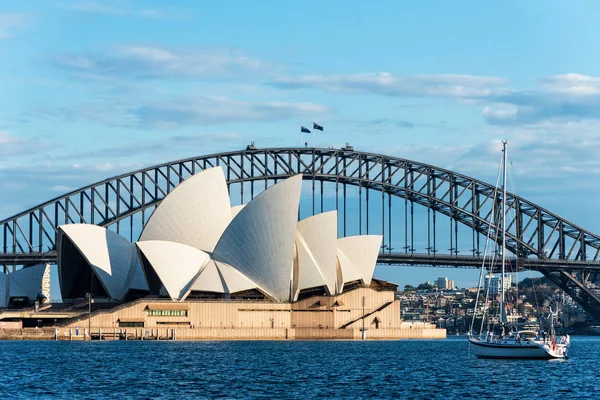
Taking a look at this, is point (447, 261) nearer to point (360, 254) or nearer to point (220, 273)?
point (360, 254)

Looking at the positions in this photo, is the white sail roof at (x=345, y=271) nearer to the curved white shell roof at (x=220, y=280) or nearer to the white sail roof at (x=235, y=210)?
the white sail roof at (x=235, y=210)

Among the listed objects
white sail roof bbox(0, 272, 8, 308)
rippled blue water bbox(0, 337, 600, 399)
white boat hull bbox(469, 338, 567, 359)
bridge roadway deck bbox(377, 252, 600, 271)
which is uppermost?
bridge roadway deck bbox(377, 252, 600, 271)

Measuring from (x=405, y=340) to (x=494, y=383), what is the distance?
227 ft

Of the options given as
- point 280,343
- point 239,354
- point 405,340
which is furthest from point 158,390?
point 405,340

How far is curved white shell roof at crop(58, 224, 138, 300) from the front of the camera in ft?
356

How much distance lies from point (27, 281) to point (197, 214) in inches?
969

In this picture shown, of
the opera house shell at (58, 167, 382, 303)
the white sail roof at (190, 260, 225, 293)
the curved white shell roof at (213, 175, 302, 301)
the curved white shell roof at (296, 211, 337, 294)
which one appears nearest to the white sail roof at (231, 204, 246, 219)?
the opera house shell at (58, 167, 382, 303)

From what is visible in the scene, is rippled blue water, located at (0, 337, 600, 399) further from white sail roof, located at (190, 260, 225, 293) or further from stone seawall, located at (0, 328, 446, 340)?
white sail roof, located at (190, 260, 225, 293)

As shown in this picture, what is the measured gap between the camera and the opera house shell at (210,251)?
10544 cm

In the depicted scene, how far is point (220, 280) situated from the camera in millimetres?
107188

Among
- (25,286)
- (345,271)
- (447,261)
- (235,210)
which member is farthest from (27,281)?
(447,261)

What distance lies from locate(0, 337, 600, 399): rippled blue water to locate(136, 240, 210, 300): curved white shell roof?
17.1 m

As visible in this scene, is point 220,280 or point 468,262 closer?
point 220,280

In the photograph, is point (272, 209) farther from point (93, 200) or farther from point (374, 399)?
point (374, 399)
